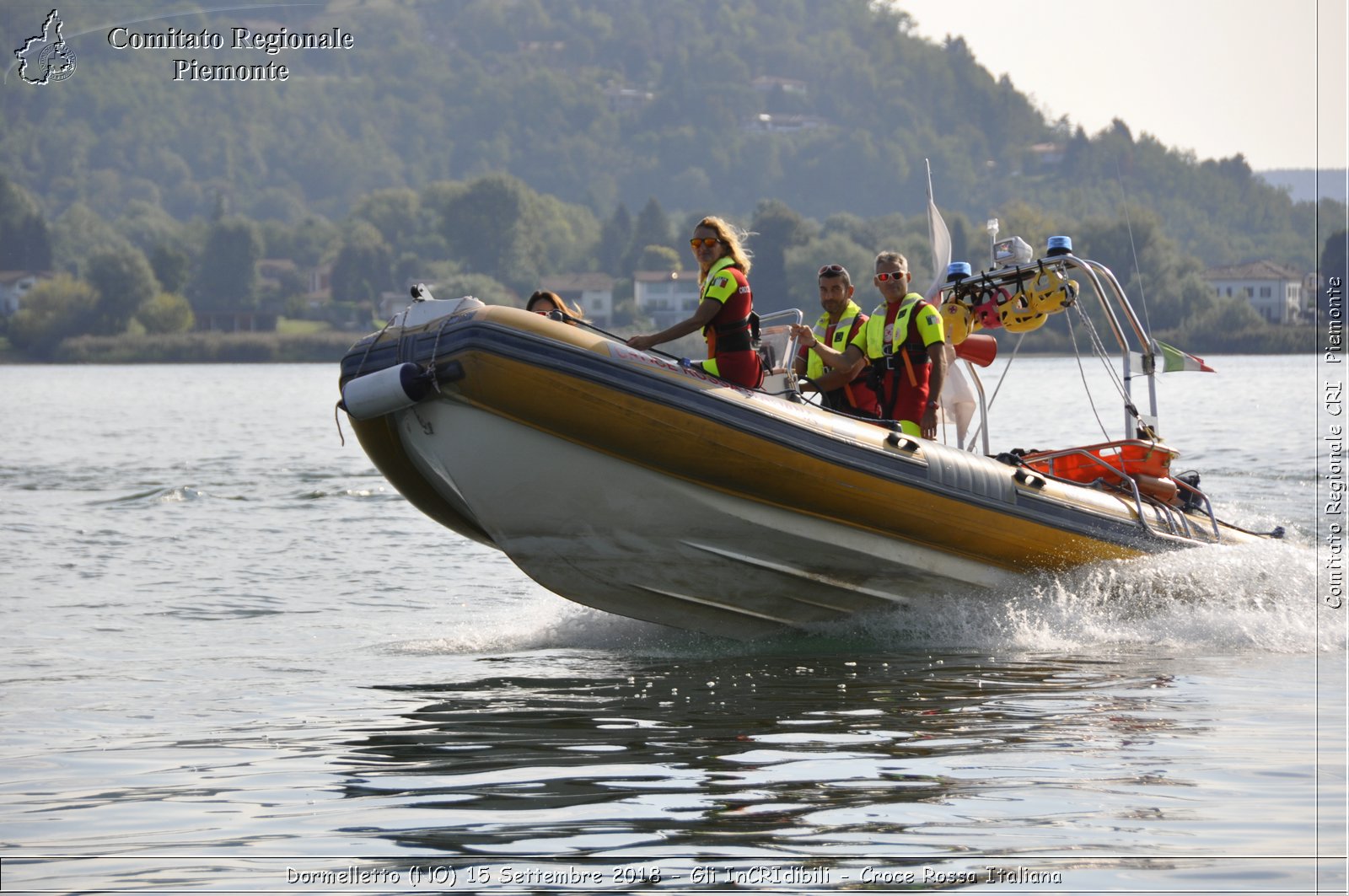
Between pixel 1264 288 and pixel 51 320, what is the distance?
5505 cm

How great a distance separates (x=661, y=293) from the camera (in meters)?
102

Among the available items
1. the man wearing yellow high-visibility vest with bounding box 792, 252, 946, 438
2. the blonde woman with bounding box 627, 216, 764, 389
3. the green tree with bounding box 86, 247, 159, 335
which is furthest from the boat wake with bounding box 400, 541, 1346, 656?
the green tree with bounding box 86, 247, 159, 335

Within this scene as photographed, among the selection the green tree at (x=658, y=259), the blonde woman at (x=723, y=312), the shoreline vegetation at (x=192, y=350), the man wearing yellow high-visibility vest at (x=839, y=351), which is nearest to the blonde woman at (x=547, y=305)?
the blonde woman at (x=723, y=312)

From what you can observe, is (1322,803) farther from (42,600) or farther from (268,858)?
(42,600)

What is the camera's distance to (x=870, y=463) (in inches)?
293

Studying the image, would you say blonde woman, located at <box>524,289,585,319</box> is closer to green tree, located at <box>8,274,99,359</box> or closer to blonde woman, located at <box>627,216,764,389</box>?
blonde woman, located at <box>627,216,764,389</box>

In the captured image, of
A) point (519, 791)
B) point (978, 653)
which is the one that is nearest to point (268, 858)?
point (519, 791)

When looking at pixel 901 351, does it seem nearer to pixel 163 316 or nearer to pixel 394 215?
pixel 163 316

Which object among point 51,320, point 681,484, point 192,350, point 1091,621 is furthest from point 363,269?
point 681,484

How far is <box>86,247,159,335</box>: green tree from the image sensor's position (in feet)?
269

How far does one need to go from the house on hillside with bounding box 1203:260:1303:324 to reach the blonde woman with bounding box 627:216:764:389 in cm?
6364

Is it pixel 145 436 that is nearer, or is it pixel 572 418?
pixel 572 418

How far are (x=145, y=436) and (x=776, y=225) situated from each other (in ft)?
197

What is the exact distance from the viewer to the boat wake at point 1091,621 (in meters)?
8.06
